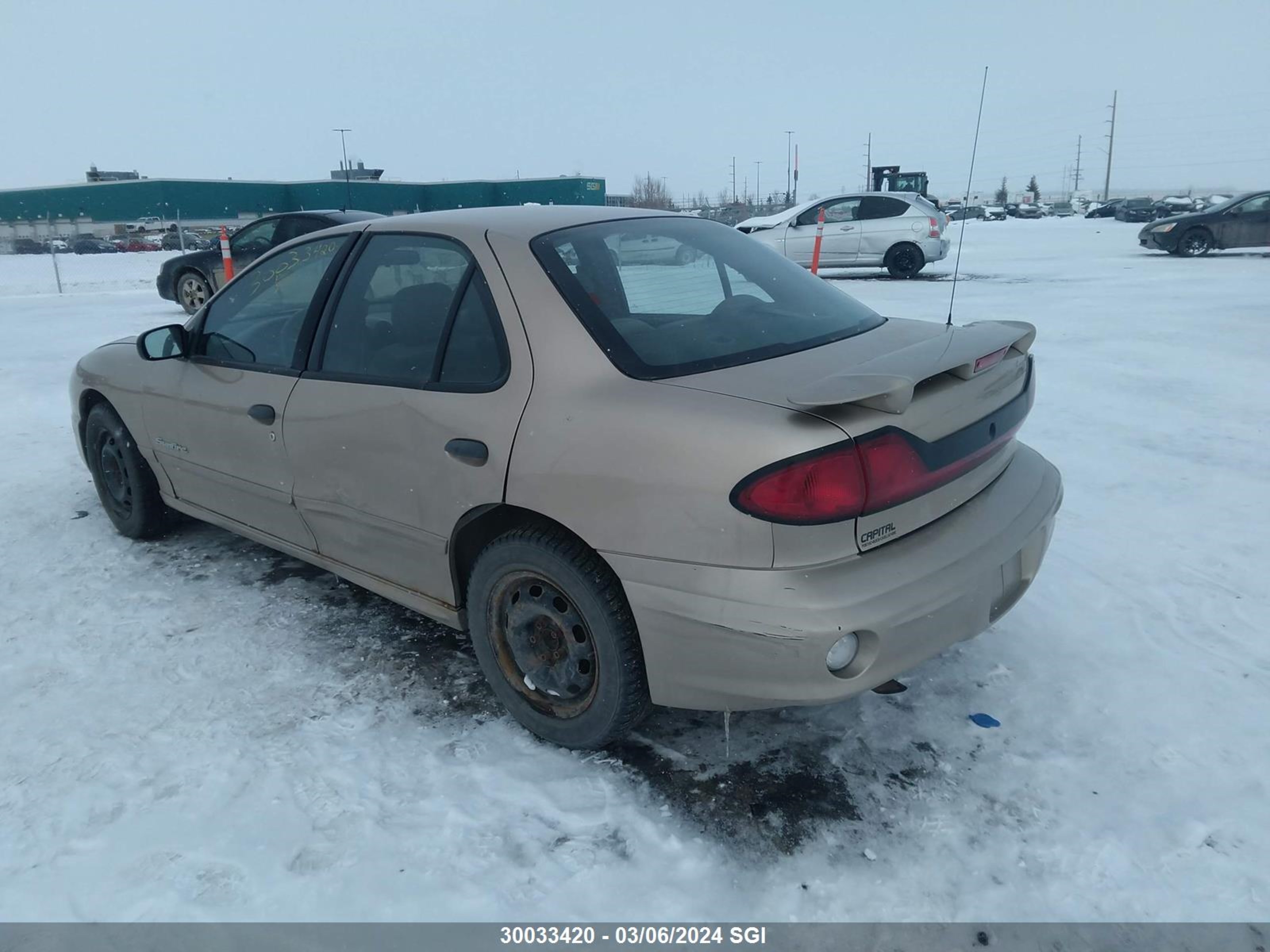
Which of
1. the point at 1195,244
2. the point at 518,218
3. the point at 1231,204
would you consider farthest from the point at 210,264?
the point at 1231,204

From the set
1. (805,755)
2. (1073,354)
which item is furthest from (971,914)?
(1073,354)

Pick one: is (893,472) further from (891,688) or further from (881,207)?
(881,207)

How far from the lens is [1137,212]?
1501 inches

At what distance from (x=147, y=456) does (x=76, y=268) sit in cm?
2299

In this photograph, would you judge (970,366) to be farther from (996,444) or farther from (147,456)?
(147,456)

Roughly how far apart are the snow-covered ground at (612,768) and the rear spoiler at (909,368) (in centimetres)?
111

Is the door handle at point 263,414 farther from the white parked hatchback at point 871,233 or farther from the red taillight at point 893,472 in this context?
the white parked hatchback at point 871,233

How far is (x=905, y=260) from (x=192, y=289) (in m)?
11.5

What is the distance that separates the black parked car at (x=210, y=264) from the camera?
1227cm

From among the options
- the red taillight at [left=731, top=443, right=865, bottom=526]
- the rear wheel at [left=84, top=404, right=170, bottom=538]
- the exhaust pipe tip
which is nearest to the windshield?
the exhaust pipe tip

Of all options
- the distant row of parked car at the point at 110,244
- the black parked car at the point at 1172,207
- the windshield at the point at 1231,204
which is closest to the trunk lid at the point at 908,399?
the windshield at the point at 1231,204

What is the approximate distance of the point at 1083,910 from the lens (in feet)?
6.67

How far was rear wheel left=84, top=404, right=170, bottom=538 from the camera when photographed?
4211 mm

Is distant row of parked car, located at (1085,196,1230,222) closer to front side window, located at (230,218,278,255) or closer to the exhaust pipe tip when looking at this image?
front side window, located at (230,218,278,255)
